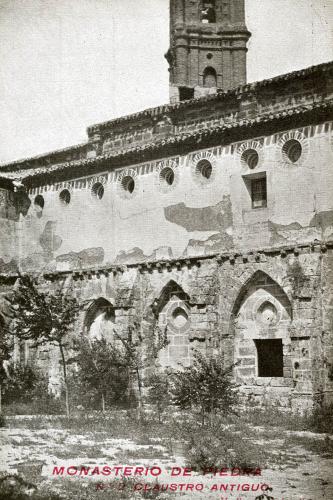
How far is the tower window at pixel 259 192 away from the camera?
1784cm

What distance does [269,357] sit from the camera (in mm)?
17641

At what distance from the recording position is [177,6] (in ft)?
98.9

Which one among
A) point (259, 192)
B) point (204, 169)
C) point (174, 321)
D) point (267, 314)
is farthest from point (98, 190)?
point (267, 314)

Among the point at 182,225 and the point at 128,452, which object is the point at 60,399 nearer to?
the point at 182,225

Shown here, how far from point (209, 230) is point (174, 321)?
3186mm

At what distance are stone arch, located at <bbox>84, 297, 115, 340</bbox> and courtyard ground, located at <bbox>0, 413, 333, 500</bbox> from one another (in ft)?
15.9

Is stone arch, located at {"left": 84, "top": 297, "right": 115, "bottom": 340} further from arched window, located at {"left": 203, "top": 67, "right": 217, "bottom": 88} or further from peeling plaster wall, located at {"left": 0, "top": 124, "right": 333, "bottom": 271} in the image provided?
arched window, located at {"left": 203, "top": 67, "right": 217, "bottom": 88}

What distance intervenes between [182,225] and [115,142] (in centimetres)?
665

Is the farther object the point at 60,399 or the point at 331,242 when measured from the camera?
the point at 60,399

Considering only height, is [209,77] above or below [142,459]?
above

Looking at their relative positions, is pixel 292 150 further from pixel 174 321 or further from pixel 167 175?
pixel 174 321

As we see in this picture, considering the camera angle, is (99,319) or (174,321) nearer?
(174,321)

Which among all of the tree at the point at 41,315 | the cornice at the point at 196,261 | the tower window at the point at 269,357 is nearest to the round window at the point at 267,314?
the tower window at the point at 269,357

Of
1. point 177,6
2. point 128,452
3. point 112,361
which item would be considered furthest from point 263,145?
point 177,6
